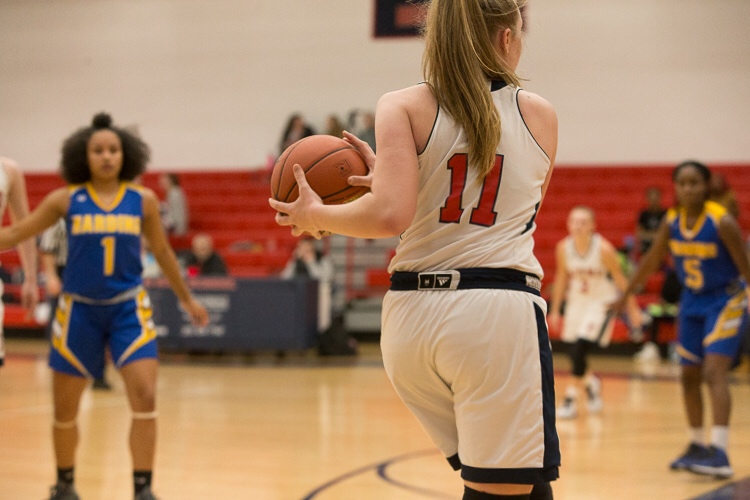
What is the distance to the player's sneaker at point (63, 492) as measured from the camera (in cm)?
417

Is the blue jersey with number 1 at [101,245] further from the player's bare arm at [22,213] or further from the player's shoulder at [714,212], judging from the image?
the player's shoulder at [714,212]

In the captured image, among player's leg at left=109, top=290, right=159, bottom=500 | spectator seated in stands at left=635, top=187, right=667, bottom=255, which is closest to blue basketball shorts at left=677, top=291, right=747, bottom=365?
player's leg at left=109, top=290, right=159, bottom=500

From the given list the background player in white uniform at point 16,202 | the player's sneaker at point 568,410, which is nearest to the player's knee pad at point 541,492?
the background player in white uniform at point 16,202

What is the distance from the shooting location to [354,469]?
5.10m

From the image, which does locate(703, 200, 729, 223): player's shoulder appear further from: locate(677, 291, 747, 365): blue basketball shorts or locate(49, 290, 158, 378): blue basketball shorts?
locate(49, 290, 158, 378): blue basketball shorts

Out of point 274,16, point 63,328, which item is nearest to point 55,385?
point 63,328

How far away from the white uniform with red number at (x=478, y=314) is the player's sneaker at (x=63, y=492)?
8.73 ft

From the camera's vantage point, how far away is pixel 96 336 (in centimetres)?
407

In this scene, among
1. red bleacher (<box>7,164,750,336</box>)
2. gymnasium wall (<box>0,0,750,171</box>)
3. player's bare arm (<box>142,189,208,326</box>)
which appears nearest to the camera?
player's bare arm (<box>142,189,208,326</box>)

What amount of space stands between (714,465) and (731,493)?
0.37 m

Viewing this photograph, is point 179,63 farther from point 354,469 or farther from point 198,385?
point 354,469

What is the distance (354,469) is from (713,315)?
2.24 metres

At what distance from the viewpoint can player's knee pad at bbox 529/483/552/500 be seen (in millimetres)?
2184

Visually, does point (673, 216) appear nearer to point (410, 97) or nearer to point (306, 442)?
point (306, 442)
